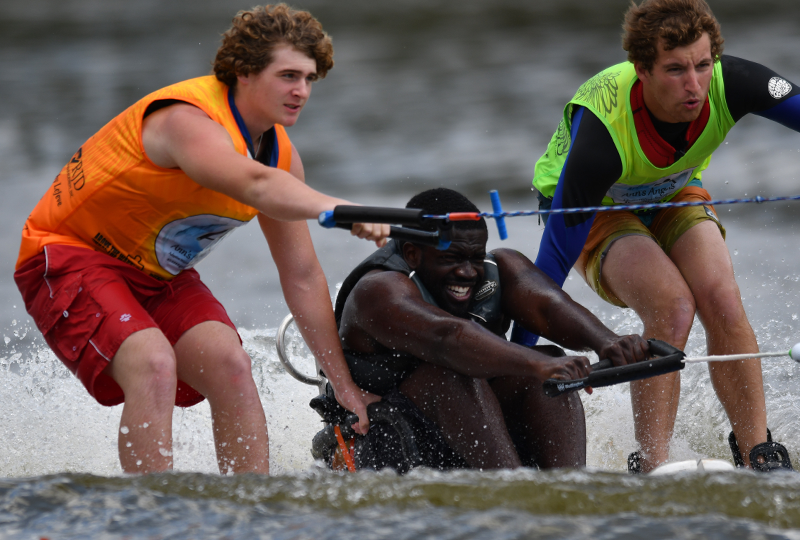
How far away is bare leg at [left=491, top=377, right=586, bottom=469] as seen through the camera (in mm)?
3023

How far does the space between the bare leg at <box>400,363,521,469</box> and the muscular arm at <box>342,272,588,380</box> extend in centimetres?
9

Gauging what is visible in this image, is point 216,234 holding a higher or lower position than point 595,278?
higher

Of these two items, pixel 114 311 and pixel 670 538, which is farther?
pixel 114 311

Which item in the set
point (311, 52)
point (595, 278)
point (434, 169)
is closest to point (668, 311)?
point (595, 278)

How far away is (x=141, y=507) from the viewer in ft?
7.88

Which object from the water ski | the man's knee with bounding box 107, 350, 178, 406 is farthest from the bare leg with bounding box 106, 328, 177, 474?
the water ski

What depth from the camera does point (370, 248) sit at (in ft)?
25.9

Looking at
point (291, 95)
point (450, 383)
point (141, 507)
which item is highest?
point (291, 95)

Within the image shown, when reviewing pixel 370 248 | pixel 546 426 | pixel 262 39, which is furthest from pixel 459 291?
pixel 370 248

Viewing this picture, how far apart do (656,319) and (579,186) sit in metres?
0.55

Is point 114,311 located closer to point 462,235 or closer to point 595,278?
point 462,235

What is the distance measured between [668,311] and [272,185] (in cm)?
152

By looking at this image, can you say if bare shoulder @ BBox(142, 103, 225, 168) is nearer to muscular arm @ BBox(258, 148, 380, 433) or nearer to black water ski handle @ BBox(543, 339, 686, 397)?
muscular arm @ BBox(258, 148, 380, 433)

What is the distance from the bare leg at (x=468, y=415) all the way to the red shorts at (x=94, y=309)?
704 millimetres
